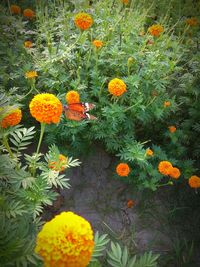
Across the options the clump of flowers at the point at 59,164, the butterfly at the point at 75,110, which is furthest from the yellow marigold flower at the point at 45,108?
the butterfly at the point at 75,110

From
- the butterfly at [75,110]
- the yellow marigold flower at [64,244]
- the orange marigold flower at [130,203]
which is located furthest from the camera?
the orange marigold flower at [130,203]

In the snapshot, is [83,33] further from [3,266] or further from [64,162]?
[3,266]

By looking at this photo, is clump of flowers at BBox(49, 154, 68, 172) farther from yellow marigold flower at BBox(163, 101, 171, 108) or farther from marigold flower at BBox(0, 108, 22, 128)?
yellow marigold flower at BBox(163, 101, 171, 108)

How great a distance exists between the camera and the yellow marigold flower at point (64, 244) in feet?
2.83

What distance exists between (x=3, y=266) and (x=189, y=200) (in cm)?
182

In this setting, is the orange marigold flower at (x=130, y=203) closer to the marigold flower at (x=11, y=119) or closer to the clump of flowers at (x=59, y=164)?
the clump of flowers at (x=59, y=164)

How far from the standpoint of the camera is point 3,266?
0.85 meters

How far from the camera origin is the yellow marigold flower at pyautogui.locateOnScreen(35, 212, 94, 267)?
2.83ft

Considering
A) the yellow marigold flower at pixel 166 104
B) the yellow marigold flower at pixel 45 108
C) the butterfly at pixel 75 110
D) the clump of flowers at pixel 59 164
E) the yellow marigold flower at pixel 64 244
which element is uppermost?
the yellow marigold flower at pixel 45 108

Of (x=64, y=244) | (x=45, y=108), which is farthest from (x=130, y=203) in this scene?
(x=64, y=244)

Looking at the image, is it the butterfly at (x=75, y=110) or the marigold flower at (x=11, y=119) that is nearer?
the marigold flower at (x=11, y=119)

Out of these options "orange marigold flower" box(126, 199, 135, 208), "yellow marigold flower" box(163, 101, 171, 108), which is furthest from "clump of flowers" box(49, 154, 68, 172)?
"yellow marigold flower" box(163, 101, 171, 108)

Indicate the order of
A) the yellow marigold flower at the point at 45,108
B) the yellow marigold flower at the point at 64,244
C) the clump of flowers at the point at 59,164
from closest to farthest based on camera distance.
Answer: the yellow marigold flower at the point at 64,244 < the yellow marigold flower at the point at 45,108 < the clump of flowers at the point at 59,164

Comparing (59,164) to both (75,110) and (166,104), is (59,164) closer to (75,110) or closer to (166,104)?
(75,110)
